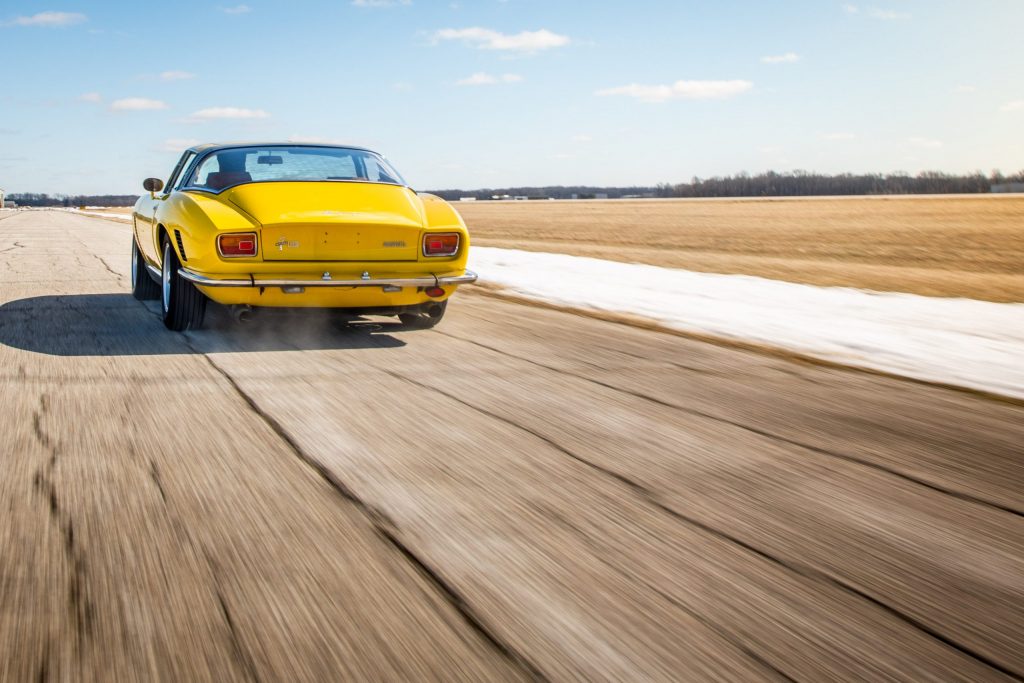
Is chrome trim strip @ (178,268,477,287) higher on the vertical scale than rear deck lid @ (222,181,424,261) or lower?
lower

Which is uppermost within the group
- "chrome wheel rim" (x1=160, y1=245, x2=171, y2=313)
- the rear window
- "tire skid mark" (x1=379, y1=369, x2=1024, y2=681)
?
the rear window

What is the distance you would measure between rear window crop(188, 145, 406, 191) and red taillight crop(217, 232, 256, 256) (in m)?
0.76

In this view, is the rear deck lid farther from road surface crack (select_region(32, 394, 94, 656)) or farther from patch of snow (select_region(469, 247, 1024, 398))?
patch of snow (select_region(469, 247, 1024, 398))

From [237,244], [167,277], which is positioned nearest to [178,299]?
[167,277]

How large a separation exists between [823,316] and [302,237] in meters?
4.96

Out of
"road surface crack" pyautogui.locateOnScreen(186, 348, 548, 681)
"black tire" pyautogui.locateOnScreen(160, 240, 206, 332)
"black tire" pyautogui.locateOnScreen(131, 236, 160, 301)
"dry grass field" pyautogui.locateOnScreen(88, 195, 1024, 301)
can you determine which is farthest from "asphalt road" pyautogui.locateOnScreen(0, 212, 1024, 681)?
"dry grass field" pyautogui.locateOnScreen(88, 195, 1024, 301)

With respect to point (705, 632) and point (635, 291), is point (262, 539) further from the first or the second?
point (635, 291)

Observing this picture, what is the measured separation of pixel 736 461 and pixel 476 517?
129 cm

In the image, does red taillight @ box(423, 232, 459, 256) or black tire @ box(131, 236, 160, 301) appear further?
black tire @ box(131, 236, 160, 301)

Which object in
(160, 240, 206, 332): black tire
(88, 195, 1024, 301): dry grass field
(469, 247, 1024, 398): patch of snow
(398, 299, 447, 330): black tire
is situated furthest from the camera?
(88, 195, 1024, 301): dry grass field

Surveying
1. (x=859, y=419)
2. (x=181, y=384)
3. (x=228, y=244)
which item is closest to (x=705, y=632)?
(x=859, y=419)

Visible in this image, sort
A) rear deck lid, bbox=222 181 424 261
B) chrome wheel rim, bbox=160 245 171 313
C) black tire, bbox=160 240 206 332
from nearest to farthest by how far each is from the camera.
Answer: rear deck lid, bbox=222 181 424 261 < black tire, bbox=160 240 206 332 < chrome wheel rim, bbox=160 245 171 313

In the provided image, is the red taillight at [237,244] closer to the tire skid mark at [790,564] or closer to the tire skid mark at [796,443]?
the tire skid mark at [796,443]

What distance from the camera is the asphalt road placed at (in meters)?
2.03
